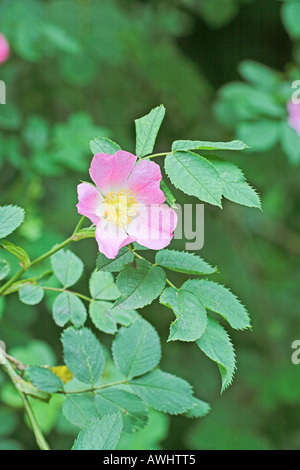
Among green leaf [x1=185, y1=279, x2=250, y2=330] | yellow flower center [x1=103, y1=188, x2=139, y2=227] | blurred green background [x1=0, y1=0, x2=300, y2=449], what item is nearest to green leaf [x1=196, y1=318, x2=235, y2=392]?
green leaf [x1=185, y1=279, x2=250, y2=330]

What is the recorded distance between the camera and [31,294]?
2.04ft

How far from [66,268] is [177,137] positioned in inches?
44.1

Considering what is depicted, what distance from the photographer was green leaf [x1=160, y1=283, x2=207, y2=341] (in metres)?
0.47

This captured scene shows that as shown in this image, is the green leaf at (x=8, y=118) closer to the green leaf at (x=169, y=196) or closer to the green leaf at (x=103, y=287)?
the green leaf at (x=103, y=287)

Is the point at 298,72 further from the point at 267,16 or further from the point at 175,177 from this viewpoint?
the point at 175,177

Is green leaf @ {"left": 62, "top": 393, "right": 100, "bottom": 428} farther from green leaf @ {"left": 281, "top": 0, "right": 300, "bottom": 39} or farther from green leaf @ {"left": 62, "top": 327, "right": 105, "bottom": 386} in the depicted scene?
green leaf @ {"left": 281, "top": 0, "right": 300, "bottom": 39}

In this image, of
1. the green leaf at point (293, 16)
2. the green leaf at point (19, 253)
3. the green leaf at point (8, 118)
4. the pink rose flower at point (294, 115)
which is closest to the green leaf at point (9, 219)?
the green leaf at point (19, 253)

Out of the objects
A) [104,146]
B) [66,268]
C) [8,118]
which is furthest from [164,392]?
[8,118]

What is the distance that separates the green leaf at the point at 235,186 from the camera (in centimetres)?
→ 49

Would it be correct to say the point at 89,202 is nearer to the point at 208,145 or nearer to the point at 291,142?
the point at 208,145

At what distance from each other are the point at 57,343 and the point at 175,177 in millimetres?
1064

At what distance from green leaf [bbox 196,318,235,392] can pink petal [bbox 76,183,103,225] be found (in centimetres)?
13

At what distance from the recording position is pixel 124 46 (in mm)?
1604

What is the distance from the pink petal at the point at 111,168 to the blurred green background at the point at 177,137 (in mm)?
631
